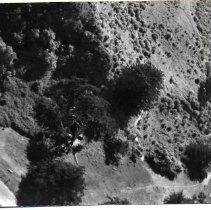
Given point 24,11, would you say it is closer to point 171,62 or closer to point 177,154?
point 171,62

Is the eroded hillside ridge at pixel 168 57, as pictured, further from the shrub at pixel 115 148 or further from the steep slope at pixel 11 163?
the steep slope at pixel 11 163

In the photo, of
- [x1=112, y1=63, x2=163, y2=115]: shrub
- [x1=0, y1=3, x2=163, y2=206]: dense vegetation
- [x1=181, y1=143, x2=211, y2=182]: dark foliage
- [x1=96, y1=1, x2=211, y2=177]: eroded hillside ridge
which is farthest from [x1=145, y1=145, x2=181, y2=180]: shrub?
[x1=112, y1=63, x2=163, y2=115]: shrub

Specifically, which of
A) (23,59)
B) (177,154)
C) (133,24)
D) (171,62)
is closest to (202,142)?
(177,154)

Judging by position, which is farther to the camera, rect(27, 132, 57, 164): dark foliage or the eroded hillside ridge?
the eroded hillside ridge

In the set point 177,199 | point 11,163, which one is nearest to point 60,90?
point 11,163

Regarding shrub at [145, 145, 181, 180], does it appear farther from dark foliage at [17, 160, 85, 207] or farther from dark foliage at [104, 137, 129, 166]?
dark foliage at [17, 160, 85, 207]

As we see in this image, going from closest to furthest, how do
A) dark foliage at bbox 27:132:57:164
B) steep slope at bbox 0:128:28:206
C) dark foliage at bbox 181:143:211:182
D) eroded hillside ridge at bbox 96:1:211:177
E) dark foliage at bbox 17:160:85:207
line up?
steep slope at bbox 0:128:28:206
dark foliage at bbox 17:160:85:207
dark foliage at bbox 27:132:57:164
dark foliage at bbox 181:143:211:182
eroded hillside ridge at bbox 96:1:211:177

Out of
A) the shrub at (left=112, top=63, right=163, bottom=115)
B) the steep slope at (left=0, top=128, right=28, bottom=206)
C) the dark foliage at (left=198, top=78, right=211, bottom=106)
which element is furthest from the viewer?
the dark foliage at (left=198, top=78, right=211, bottom=106)
